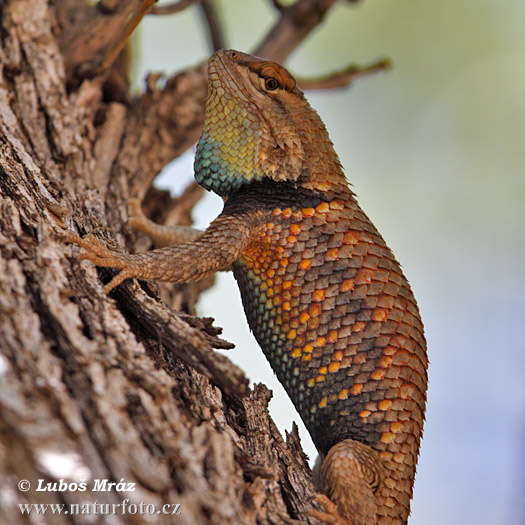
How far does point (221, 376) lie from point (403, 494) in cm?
99

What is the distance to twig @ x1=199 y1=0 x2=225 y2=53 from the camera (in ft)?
17.7

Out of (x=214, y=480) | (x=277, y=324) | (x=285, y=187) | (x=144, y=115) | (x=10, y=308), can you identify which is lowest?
(x=214, y=480)

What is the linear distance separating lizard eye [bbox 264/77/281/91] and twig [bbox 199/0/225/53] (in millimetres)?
2645

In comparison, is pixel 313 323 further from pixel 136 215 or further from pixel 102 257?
pixel 136 215

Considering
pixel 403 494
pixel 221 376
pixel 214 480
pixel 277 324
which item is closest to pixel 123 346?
pixel 221 376

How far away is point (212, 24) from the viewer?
5.45 metres

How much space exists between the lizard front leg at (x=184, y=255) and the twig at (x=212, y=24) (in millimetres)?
3197

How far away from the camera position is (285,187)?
9.32 feet

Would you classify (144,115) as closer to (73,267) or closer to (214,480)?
(73,267)

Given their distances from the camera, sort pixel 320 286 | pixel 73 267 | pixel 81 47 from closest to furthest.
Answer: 1. pixel 73 267
2. pixel 320 286
3. pixel 81 47

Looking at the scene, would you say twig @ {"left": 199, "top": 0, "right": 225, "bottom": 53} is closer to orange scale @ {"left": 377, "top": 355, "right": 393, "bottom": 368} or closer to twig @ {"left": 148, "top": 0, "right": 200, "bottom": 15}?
twig @ {"left": 148, "top": 0, "right": 200, "bottom": 15}

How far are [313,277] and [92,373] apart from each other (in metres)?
1.17

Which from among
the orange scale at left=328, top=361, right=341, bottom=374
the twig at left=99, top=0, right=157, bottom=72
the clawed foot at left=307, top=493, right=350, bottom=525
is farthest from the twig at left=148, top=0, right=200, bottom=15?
the clawed foot at left=307, top=493, right=350, bottom=525

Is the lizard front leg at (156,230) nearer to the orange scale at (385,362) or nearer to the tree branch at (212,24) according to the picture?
the orange scale at (385,362)
